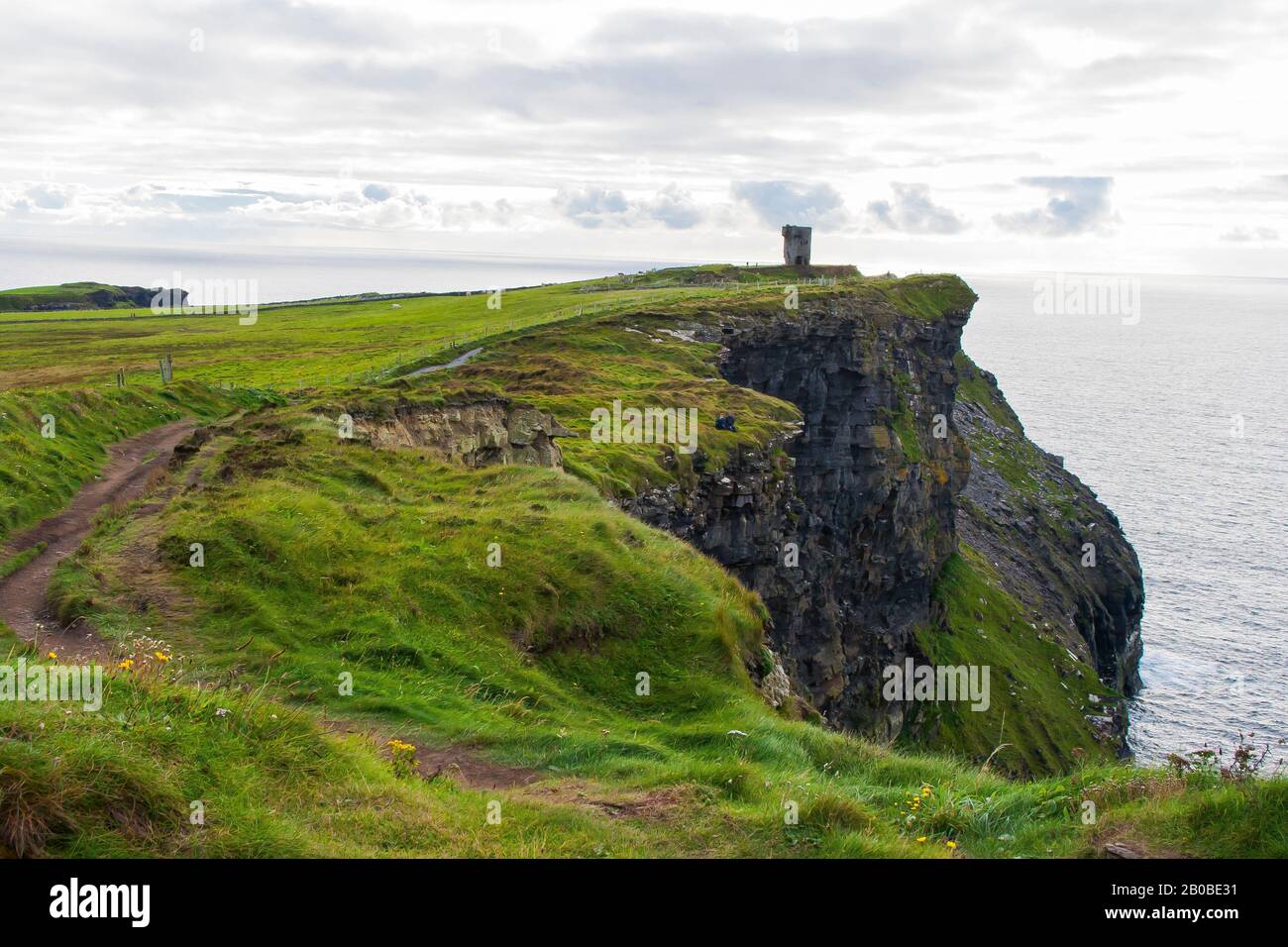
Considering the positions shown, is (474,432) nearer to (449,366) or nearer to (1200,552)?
(449,366)

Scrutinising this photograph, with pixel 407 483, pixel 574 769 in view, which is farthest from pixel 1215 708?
pixel 574 769

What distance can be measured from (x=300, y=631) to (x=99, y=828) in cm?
908

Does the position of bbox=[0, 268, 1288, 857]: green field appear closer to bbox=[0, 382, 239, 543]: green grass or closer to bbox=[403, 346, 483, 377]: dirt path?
bbox=[0, 382, 239, 543]: green grass

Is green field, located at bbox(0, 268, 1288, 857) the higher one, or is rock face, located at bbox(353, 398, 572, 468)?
rock face, located at bbox(353, 398, 572, 468)

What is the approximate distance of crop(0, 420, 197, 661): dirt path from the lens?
16016mm

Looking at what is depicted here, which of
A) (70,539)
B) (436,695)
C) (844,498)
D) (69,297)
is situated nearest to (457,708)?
(436,695)

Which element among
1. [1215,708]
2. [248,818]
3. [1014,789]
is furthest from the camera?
[1215,708]

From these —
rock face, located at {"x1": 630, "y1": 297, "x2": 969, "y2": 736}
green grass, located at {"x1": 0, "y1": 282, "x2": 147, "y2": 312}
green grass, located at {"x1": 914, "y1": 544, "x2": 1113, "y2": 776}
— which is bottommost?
green grass, located at {"x1": 914, "y1": 544, "x2": 1113, "y2": 776}

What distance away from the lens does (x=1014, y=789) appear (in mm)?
12641

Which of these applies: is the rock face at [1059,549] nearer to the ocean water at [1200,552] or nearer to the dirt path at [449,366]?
the ocean water at [1200,552]

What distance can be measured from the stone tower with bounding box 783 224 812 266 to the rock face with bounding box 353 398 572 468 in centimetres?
7804

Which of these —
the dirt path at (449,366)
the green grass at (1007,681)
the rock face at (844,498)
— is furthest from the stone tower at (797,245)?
the dirt path at (449,366)

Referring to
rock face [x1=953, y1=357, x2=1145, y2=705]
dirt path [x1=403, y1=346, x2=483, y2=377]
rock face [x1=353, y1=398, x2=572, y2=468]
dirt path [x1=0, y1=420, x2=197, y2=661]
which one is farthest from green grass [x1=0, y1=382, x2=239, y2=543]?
rock face [x1=953, y1=357, x2=1145, y2=705]
